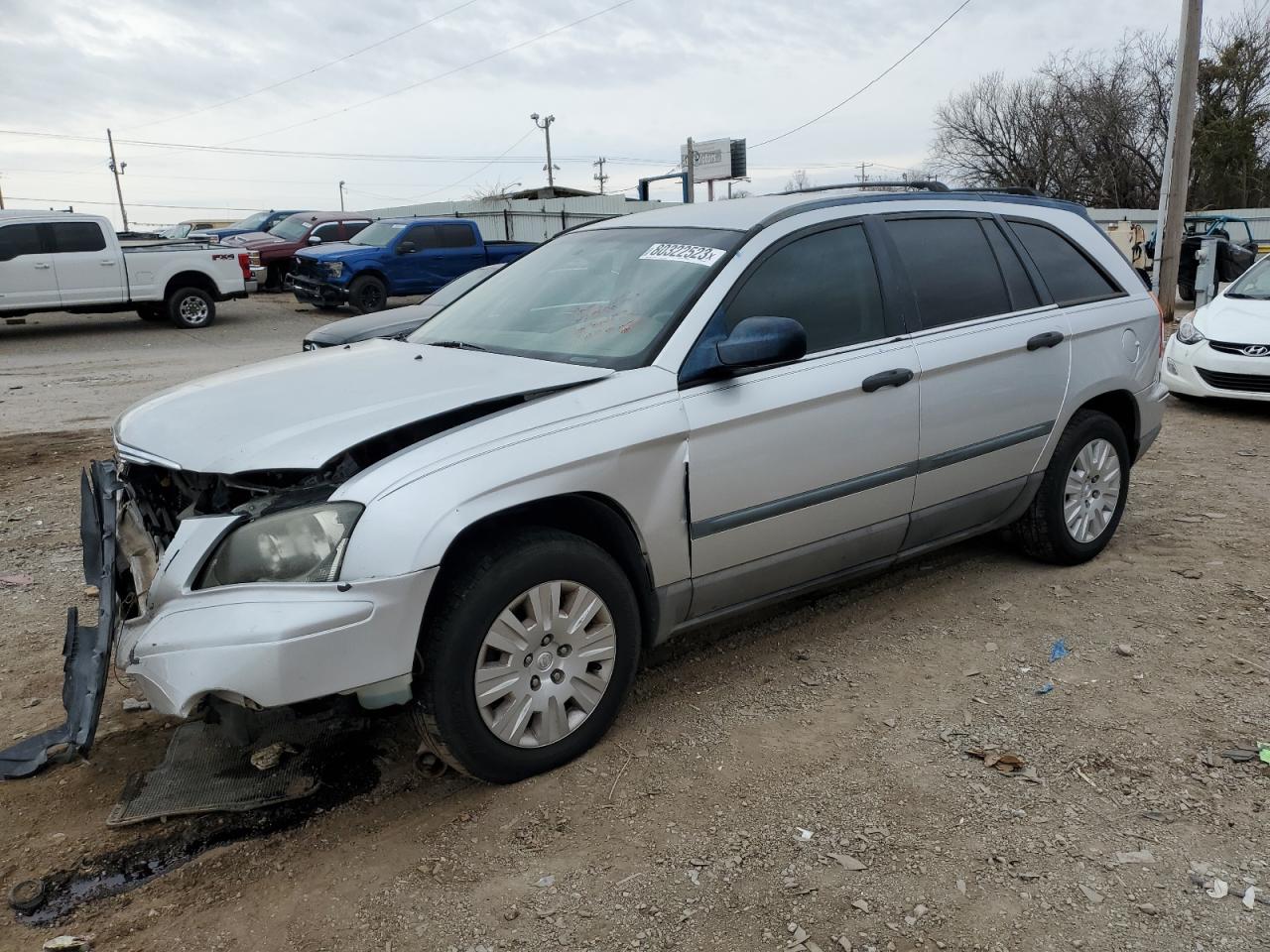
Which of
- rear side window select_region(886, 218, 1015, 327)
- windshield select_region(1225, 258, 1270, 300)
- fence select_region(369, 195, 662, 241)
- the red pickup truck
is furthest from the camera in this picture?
fence select_region(369, 195, 662, 241)

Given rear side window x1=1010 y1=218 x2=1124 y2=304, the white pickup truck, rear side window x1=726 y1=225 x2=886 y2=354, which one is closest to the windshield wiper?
rear side window x1=726 y1=225 x2=886 y2=354

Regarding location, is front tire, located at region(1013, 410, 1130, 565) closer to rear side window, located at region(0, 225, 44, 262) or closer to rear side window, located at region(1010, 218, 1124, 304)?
rear side window, located at region(1010, 218, 1124, 304)

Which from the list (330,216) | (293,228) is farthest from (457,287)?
(293,228)

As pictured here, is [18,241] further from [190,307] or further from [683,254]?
[683,254]

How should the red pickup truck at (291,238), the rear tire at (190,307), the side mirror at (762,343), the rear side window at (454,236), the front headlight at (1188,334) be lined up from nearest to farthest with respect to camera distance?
the side mirror at (762,343) → the front headlight at (1188,334) → the rear tire at (190,307) → the rear side window at (454,236) → the red pickup truck at (291,238)

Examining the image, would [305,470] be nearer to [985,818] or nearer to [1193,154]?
[985,818]

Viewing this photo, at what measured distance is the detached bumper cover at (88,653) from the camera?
2.84 m

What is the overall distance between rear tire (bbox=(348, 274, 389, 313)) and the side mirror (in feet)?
50.7

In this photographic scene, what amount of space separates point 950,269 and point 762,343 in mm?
1401

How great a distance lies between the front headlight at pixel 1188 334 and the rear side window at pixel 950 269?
18.4 feet

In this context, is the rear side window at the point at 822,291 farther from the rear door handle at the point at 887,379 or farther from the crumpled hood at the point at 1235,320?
the crumpled hood at the point at 1235,320

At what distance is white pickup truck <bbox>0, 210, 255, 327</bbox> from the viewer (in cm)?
1516

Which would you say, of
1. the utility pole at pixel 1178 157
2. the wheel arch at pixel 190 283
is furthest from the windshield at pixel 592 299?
the wheel arch at pixel 190 283

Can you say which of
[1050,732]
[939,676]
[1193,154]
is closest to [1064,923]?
[1050,732]
